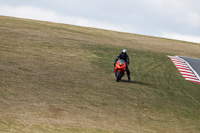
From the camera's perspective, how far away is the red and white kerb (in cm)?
2361

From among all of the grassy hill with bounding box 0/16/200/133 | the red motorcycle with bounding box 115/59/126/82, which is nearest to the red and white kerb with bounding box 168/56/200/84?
the grassy hill with bounding box 0/16/200/133

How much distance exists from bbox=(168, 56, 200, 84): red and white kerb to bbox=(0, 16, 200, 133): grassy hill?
594mm

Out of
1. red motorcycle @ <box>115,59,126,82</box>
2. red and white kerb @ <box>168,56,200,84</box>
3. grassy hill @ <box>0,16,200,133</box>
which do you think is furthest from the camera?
red and white kerb @ <box>168,56,200,84</box>

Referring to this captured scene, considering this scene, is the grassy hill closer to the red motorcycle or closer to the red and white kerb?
the red motorcycle

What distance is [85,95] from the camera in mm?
14008

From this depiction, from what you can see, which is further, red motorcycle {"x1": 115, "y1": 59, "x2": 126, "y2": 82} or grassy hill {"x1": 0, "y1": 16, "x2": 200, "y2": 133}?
red motorcycle {"x1": 115, "y1": 59, "x2": 126, "y2": 82}

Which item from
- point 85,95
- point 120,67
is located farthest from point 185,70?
point 85,95

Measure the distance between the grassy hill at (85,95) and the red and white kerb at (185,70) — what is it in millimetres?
594

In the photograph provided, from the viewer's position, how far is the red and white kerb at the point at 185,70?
2361 cm

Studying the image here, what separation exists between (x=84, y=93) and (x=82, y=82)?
2316 mm

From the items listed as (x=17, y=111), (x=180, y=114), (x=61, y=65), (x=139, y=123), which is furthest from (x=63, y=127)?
(x=61, y=65)

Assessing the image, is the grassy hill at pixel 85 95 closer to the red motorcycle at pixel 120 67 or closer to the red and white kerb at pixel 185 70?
the red motorcycle at pixel 120 67

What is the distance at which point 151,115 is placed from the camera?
41.8 ft

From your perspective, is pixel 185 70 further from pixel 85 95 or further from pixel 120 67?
pixel 85 95
